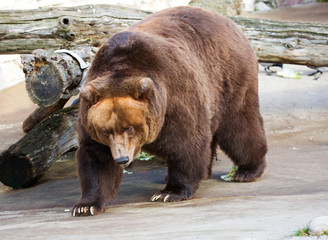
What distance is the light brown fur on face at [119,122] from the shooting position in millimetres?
4488

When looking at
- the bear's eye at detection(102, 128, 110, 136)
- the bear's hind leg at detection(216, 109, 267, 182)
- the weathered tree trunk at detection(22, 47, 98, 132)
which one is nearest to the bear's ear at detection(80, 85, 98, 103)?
the bear's eye at detection(102, 128, 110, 136)

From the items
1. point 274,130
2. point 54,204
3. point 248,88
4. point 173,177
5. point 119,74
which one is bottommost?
point 274,130

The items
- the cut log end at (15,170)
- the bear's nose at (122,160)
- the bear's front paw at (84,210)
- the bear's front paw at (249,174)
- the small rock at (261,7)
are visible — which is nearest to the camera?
the bear's nose at (122,160)

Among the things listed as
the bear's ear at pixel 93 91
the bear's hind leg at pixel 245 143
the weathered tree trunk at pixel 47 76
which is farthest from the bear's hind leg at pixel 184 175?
the weathered tree trunk at pixel 47 76

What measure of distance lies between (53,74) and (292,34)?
14.1 ft

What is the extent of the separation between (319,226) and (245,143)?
3.44 meters

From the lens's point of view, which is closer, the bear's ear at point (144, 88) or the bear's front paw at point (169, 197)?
the bear's ear at point (144, 88)

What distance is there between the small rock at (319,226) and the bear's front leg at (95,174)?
2392mm

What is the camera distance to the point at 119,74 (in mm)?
4727

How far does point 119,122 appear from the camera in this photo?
4480 millimetres

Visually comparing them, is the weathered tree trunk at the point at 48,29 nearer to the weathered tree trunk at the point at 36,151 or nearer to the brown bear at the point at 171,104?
the weathered tree trunk at the point at 36,151

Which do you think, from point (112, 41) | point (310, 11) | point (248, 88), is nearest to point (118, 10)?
point (248, 88)

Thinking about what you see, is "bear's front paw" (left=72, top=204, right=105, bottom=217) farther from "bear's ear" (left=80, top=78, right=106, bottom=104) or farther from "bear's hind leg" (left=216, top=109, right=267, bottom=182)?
"bear's hind leg" (left=216, top=109, right=267, bottom=182)

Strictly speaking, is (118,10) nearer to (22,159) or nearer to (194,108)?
(22,159)
